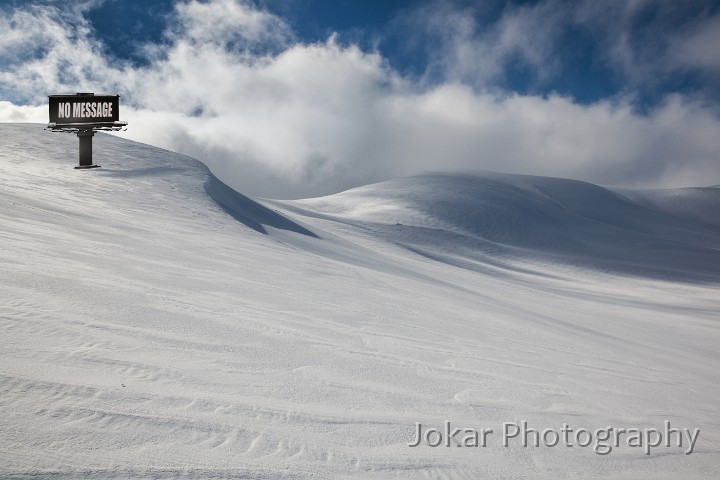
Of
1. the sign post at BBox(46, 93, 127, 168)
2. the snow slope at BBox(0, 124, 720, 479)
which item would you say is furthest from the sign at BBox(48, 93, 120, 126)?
the snow slope at BBox(0, 124, 720, 479)

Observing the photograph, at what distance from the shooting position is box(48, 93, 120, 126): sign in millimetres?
11414

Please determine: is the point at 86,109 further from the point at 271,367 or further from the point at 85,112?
the point at 271,367

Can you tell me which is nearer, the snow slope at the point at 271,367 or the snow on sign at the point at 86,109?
the snow slope at the point at 271,367

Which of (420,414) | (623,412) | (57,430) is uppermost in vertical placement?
(57,430)

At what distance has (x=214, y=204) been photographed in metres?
15.5

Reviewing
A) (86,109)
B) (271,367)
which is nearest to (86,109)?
(86,109)

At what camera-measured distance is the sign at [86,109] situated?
11414mm

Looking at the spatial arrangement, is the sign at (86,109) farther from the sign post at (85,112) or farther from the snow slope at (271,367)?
the snow slope at (271,367)

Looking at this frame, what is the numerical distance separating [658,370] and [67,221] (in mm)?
10595

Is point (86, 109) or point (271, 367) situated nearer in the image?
point (271, 367)

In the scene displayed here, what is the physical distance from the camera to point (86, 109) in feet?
38.3

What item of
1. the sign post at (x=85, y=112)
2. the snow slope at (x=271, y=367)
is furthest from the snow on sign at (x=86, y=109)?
the snow slope at (x=271, y=367)

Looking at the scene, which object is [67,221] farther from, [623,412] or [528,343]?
[623,412]

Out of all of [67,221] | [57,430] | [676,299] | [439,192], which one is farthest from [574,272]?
[57,430]
